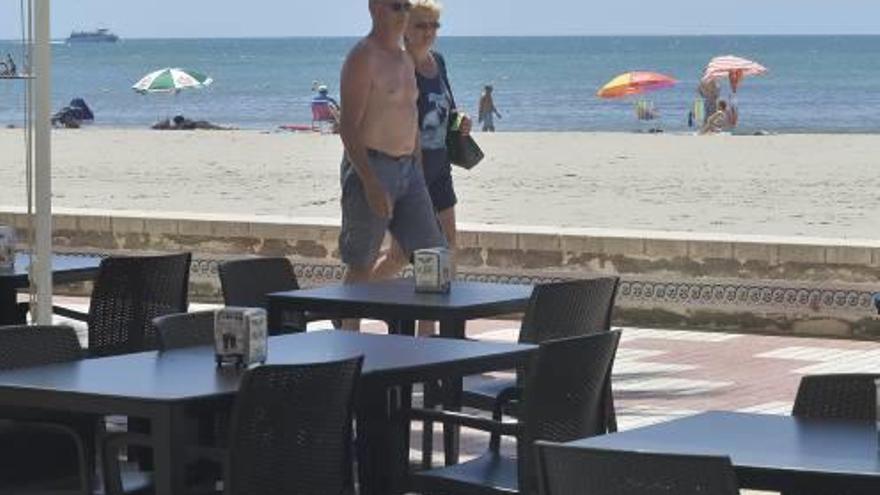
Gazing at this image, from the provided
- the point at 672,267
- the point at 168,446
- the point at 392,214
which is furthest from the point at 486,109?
the point at 168,446

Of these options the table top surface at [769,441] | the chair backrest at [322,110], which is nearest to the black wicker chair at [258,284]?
the table top surface at [769,441]

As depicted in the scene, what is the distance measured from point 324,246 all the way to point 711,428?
7.75m

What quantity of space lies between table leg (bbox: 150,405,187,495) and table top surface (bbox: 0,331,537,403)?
45 mm

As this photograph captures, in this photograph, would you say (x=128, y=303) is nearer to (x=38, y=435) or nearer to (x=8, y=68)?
(x=8, y=68)

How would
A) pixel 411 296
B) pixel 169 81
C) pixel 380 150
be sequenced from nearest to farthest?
pixel 411 296
pixel 380 150
pixel 169 81

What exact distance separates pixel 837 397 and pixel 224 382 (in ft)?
4.87

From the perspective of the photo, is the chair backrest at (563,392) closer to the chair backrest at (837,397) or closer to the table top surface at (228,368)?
the table top surface at (228,368)

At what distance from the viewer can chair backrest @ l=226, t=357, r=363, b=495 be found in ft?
16.3

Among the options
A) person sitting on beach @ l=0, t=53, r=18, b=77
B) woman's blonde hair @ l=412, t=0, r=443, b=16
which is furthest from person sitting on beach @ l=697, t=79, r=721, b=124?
person sitting on beach @ l=0, t=53, r=18, b=77

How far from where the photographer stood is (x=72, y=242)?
1312 cm

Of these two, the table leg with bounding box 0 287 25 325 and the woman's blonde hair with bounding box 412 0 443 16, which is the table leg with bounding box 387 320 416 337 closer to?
the table leg with bounding box 0 287 25 325

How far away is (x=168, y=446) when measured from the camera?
4.79m

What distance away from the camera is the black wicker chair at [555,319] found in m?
6.68

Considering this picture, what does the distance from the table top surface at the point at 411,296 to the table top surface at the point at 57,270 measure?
1.03m
